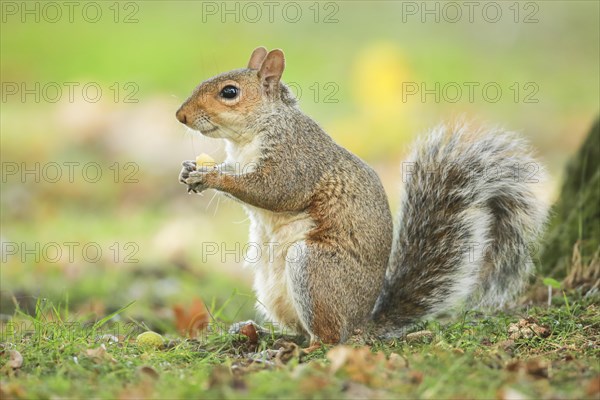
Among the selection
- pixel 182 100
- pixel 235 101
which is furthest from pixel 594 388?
pixel 182 100

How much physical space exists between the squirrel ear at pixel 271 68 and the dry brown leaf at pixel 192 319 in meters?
0.92

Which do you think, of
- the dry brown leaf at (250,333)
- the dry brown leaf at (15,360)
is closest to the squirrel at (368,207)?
the dry brown leaf at (250,333)

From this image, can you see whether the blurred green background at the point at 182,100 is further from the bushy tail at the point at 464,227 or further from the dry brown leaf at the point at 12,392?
the dry brown leaf at the point at 12,392

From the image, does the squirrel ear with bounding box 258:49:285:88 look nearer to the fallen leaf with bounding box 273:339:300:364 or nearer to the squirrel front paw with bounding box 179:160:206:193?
the squirrel front paw with bounding box 179:160:206:193

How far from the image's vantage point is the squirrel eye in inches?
121

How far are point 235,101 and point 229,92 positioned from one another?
0.04 meters

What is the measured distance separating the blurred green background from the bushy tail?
0.52 metres

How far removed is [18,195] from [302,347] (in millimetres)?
4086

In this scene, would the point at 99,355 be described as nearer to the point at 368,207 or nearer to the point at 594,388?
the point at 368,207

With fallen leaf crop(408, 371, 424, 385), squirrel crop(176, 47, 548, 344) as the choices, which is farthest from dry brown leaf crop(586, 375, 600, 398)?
squirrel crop(176, 47, 548, 344)

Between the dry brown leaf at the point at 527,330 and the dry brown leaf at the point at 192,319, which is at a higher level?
the dry brown leaf at the point at 527,330

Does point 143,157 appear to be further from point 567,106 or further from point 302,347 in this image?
point 302,347

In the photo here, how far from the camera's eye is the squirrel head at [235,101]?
9.93 feet

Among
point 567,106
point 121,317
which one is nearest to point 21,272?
point 121,317
